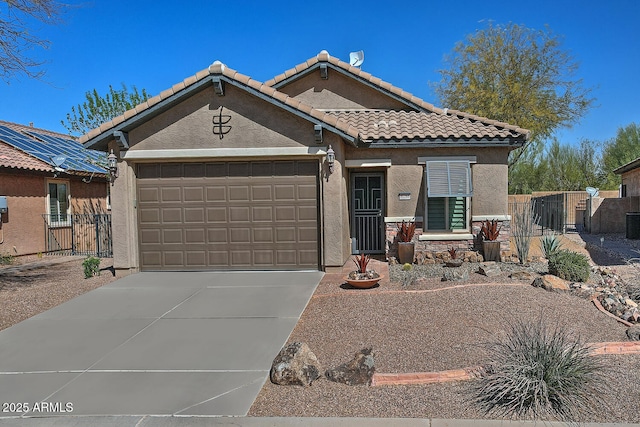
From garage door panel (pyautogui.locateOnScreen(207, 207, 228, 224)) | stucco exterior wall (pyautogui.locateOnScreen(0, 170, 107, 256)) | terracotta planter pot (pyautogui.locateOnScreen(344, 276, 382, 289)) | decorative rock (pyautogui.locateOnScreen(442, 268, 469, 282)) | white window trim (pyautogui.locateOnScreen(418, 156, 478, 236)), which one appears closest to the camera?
terracotta planter pot (pyautogui.locateOnScreen(344, 276, 382, 289))

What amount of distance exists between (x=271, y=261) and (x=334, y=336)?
16.2ft

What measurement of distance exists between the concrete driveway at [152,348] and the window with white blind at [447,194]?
4.18 metres

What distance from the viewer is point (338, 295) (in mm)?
8867

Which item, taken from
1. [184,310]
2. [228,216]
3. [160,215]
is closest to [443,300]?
[184,310]

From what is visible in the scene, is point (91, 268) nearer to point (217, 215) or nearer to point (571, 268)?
point (217, 215)

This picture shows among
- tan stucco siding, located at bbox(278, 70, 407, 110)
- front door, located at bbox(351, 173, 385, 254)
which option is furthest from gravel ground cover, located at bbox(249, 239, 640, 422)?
tan stucco siding, located at bbox(278, 70, 407, 110)

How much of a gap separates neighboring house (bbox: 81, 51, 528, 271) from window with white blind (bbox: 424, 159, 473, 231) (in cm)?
3

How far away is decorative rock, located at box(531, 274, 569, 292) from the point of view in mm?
8670

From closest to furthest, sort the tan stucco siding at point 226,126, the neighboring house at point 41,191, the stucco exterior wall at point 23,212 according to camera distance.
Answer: the tan stucco siding at point 226,126 < the stucco exterior wall at point 23,212 < the neighboring house at point 41,191

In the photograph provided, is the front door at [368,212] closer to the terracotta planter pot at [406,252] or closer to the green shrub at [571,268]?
the terracotta planter pot at [406,252]

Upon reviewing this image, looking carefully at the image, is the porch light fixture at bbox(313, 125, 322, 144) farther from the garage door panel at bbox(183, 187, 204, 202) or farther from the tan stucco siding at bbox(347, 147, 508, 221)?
the garage door panel at bbox(183, 187, 204, 202)

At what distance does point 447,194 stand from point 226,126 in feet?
18.9

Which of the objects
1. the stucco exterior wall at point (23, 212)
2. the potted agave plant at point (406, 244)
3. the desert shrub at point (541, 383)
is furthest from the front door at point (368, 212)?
the stucco exterior wall at point (23, 212)

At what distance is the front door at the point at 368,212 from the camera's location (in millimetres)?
13359
